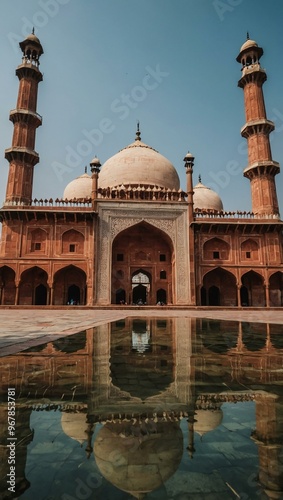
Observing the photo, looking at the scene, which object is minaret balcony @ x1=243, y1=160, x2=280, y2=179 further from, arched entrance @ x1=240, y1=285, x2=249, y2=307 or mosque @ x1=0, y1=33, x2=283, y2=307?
arched entrance @ x1=240, y1=285, x2=249, y2=307

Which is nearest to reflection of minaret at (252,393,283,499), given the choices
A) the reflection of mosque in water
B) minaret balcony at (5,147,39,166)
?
the reflection of mosque in water

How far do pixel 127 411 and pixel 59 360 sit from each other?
1.21 meters

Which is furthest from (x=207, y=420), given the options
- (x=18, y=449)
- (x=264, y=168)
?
(x=264, y=168)

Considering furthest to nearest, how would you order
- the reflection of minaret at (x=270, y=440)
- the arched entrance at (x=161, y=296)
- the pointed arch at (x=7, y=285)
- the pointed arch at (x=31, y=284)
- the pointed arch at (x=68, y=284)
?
the arched entrance at (x=161, y=296)
the pointed arch at (x=68, y=284)
the pointed arch at (x=31, y=284)
the pointed arch at (x=7, y=285)
the reflection of minaret at (x=270, y=440)

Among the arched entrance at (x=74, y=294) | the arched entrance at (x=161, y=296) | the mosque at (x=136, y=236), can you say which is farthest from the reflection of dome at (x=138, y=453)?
the arched entrance at (x=161, y=296)

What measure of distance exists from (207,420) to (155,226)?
16511mm

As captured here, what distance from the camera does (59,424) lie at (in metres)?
1.24

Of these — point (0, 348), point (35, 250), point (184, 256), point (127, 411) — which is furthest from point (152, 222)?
point (127, 411)

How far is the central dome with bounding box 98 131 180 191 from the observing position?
20109 millimetres

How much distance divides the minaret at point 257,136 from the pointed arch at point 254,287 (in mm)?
3439

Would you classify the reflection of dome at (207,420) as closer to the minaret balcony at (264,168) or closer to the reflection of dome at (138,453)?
the reflection of dome at (138,453)

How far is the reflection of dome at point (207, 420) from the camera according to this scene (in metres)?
1.19

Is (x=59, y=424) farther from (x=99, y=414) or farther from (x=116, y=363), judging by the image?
(x=116, y=363)

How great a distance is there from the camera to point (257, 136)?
64.0 ft
